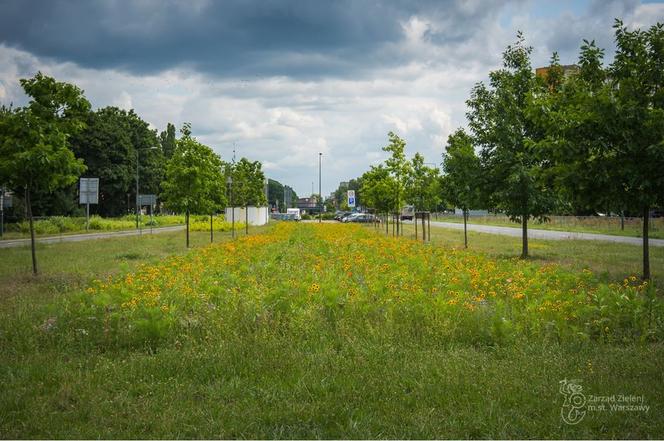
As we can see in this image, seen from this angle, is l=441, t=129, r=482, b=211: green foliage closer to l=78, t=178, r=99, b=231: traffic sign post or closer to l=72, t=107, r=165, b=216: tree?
l=78, t=178, r=99, b=231: traffic sign post

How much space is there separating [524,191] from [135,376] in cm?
1500

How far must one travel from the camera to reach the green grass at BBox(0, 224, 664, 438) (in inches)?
187

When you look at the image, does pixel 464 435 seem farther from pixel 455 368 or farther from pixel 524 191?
pixel 524 191

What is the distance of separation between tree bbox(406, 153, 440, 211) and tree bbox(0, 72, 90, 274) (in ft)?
74.0

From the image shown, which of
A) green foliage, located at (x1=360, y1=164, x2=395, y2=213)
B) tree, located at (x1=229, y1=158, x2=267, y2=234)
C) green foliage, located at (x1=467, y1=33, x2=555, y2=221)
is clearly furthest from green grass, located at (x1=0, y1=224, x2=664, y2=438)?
tree, located at (x1=229, y1=158, x2=267, y2=234)

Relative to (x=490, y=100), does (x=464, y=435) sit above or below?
below

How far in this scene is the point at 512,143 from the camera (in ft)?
61.0

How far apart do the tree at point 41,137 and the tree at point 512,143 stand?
12.7 metres

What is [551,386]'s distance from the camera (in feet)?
18.0

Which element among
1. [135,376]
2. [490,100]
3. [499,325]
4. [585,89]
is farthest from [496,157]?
[135,376]

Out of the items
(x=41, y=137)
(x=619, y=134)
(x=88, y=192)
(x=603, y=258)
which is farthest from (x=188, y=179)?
(x=619, y=134)

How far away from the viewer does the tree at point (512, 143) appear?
18.1 meters

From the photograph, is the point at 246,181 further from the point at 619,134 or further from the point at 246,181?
the point at 619,134

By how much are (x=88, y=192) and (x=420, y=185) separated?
23164 millimetres
